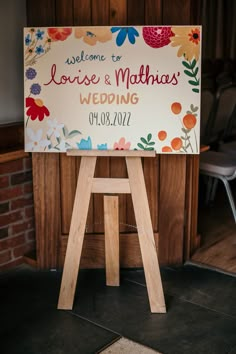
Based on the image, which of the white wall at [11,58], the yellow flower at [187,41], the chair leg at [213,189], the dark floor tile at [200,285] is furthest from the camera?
the chair leg at [213,189]

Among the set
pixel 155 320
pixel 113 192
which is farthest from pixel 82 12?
pixel 155 320

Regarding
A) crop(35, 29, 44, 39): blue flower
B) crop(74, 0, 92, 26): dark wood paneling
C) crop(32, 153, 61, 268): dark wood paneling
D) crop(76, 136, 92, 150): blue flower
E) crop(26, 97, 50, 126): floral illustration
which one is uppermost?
crop(74, 0, 92, 26): dark wood paneling

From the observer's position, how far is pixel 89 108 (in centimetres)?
267

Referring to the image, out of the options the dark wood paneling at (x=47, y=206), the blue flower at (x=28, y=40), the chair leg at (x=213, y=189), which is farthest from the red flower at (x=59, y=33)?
the chair leg at (x=213, y=189)

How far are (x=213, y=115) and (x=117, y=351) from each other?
2.58m

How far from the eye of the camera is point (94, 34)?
262cm

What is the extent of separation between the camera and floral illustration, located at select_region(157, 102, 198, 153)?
2631 millimetres

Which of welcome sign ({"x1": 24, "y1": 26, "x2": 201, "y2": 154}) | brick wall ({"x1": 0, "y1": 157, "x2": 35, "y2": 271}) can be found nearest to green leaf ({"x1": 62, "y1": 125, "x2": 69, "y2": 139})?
welcome sign ({"x1": 24, "y1": 26, "x2": 201, "y2": 154})

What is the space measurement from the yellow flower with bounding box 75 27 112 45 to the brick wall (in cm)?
87

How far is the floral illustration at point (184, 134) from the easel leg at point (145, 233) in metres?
0.17

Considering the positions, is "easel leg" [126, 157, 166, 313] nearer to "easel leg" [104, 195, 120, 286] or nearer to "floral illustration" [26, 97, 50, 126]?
"easel leg" [104, 195, 120, 286]

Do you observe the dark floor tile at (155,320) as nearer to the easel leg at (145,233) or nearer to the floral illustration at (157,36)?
the easel leg at (145,233)

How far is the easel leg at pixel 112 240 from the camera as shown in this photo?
2.86 meters

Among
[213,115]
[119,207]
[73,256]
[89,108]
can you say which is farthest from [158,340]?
[213,115]
